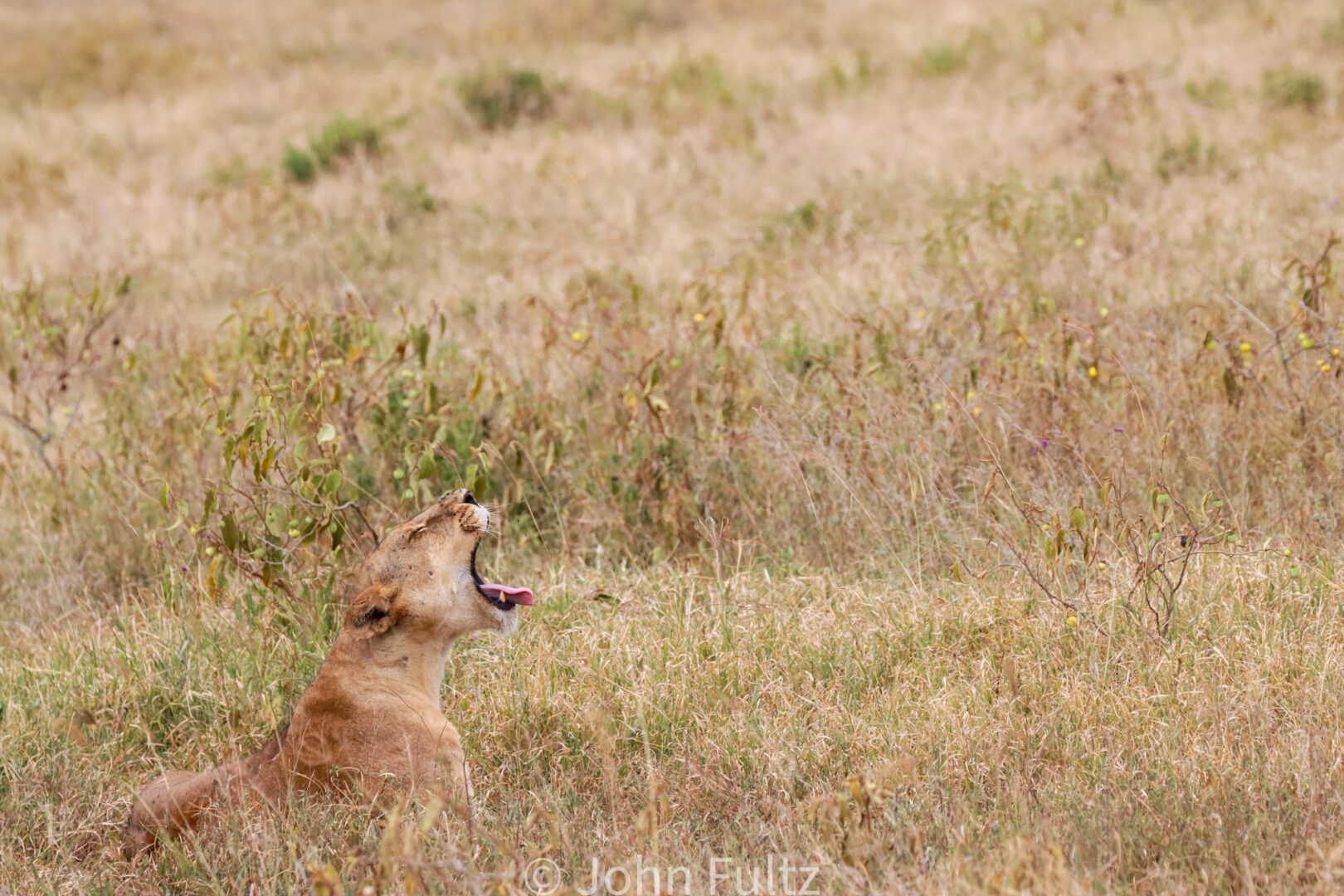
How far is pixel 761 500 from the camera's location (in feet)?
17.8

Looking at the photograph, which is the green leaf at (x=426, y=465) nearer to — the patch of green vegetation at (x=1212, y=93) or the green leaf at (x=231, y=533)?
the green leaf at (x=231, y=533)

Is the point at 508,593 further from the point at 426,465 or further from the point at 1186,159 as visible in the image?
the point at 1186,159

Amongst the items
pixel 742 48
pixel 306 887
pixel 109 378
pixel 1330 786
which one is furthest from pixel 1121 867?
pixel 742 48

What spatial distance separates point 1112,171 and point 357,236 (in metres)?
5.37

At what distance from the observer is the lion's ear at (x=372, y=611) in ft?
11.8

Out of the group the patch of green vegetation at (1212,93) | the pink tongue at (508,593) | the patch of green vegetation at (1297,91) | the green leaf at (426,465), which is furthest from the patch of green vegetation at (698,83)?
the pink tongue at (508,593)

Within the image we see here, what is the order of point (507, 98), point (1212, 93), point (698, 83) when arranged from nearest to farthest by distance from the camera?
point (1212, 93)
point (507, 98)
point (698, 83)

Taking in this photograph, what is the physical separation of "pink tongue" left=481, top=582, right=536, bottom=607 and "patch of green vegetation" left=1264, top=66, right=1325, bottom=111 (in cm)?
875

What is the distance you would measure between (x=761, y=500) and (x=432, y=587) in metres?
2.04

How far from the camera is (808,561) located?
Result: 5.00 meters

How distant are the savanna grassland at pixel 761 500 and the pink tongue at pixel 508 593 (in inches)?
16.7

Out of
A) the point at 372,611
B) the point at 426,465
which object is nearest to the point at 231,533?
the point at 426,465

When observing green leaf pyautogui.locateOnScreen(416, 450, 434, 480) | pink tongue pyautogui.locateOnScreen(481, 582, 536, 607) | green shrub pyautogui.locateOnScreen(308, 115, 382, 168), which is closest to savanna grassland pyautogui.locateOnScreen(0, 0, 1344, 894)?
green leaf pyautogui.locateOnScreen(416, 450, 434, 480)

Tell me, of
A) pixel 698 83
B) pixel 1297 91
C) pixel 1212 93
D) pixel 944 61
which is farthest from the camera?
pixel 698 83
